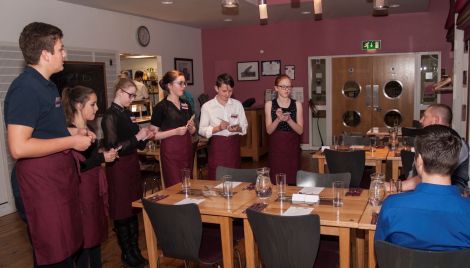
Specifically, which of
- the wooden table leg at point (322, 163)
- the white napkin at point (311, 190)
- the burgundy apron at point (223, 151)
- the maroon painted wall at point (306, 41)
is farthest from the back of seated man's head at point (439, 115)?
the maroon painted wall at point (306, 41)

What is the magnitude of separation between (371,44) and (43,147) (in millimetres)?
8048

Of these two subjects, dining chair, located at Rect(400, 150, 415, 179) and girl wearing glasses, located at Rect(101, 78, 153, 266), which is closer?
girl wearing glasses, located at Rect(101, 78, 153, 266)

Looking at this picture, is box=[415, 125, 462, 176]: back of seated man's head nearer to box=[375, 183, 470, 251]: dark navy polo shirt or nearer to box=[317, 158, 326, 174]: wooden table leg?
box=[375, 183, 470, 251]: dark navy polo shirt

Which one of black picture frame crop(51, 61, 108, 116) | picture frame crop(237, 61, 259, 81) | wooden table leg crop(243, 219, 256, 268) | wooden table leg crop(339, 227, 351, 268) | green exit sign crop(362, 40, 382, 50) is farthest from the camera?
picture frame crop(237, 61, 259, 81)

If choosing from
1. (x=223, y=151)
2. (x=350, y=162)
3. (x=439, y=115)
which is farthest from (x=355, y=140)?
(x=439, y=115)

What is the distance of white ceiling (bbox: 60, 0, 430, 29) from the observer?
6.67 metres

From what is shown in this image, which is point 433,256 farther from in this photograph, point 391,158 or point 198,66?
point 198,66

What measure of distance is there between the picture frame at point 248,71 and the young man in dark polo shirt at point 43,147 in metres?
7.75

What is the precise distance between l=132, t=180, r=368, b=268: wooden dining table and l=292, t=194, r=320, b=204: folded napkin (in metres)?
0.04

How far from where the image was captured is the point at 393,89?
9.02 meters

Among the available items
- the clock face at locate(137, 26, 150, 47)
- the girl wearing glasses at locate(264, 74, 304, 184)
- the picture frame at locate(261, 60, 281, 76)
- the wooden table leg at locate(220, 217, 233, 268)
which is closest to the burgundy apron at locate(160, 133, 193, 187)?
the girl wearing glasses at locate(264, 74, 304, 184)

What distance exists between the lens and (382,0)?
3.62 m

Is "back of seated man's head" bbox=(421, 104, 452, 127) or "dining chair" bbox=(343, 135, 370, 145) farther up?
"back of seated man's head" bbox=(421, 104, 452, 127)

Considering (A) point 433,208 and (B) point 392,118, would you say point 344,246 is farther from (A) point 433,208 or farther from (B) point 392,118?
(B) point 392,118
